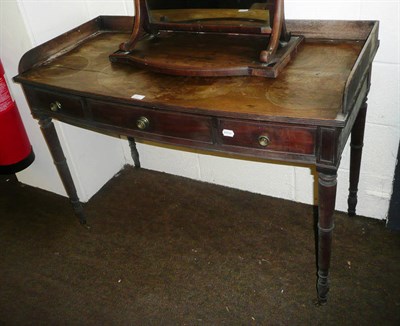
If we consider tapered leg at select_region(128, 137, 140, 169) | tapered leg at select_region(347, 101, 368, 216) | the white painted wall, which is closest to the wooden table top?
the white painted wall

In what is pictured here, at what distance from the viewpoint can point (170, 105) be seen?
1.45m

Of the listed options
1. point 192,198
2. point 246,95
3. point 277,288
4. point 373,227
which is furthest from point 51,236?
point 373,227

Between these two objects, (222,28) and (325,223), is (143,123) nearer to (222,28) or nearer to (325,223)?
(222,28)

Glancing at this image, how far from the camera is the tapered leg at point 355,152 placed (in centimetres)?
186

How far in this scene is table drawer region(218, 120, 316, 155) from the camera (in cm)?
133

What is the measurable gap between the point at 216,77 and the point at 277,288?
98 cm

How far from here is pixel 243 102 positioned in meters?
1.40

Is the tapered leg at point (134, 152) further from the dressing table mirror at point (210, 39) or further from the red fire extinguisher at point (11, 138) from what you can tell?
the dressing table mirror at point (210, 39)

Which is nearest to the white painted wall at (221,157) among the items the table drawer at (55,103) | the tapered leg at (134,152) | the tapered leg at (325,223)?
the tapered leg at (134,152)

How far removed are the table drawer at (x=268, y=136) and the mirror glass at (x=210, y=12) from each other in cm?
54

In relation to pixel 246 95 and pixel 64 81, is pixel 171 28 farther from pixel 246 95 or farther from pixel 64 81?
pixel 246 95

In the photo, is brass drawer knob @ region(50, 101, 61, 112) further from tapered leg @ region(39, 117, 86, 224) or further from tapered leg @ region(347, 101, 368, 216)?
tapered leg @ region(347, 101, 368, 216)

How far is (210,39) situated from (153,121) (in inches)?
20.7

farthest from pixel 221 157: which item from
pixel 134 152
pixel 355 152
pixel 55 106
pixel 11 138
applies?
pixel 11 138
